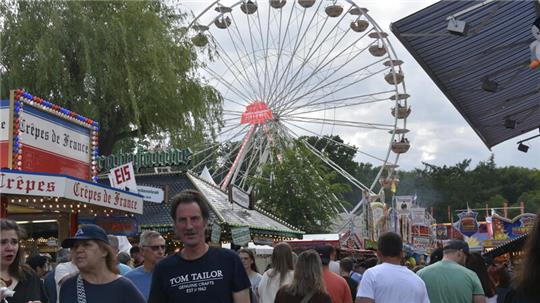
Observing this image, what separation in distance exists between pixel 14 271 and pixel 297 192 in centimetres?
2469

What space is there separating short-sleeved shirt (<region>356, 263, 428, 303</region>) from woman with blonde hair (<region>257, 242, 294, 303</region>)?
1.21 metres

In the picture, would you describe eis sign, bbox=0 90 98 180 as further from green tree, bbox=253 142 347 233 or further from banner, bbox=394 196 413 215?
banner, bbox=394 196 413 215

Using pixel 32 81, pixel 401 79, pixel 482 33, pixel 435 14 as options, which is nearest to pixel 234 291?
pixel 435 14

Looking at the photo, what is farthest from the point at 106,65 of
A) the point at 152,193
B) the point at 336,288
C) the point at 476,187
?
the point at 476,187

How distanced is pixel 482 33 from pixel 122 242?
6778 millimetres

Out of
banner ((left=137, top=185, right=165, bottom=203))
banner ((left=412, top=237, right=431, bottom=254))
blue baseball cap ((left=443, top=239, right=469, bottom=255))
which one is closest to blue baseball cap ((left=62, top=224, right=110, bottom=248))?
blue baseball cap ((left=443, top=239, right=469, bottom=255))

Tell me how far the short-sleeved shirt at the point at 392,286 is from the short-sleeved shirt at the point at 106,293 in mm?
2270

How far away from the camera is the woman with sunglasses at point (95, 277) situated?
4.10 meters

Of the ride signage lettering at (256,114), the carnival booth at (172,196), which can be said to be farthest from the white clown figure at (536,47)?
the ride signage lettering at (256,114)

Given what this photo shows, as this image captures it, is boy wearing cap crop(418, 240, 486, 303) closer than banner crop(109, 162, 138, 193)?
Yes

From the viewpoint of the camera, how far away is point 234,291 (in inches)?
157

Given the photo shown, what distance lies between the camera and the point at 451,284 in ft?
21.9

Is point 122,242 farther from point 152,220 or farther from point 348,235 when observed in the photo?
point 348,235

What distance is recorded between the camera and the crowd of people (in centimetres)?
392
